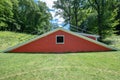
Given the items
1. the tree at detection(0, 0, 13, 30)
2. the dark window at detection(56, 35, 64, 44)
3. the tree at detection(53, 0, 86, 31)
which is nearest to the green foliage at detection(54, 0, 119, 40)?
the tree at detection(53, 0, 86, 31)

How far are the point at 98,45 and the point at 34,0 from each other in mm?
38495

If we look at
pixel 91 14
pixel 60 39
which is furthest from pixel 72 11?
pixel 60 39

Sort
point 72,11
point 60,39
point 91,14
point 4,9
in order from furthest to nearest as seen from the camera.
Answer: point 72,11 → point 91,14 → point 4,9 → point 60,39

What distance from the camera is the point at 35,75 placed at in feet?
27.0

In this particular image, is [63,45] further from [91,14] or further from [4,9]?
[91,14]

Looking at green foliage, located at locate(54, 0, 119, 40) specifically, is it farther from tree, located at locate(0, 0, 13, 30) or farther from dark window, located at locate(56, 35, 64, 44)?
dark window, located at locate(56, 35, 64, 44)

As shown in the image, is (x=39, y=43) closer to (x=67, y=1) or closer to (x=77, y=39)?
(x=77, y=39)

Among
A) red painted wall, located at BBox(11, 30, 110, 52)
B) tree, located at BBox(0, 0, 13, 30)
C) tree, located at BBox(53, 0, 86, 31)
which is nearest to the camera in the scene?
tree, located at BBox(0, 0, 13, 30)

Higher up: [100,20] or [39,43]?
[100,20]

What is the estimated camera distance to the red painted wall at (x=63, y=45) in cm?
2072

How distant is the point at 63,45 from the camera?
2086 centimetres

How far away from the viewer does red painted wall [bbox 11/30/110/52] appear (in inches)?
816

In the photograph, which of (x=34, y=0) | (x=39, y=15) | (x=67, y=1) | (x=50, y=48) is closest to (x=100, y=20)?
(x=67, y=1)

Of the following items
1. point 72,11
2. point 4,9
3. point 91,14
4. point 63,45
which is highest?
point 72,11
